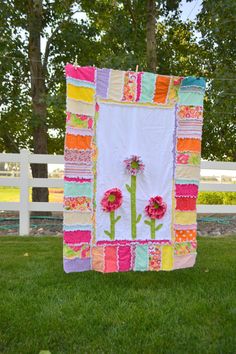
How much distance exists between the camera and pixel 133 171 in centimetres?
443

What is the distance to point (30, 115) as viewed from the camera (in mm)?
10359

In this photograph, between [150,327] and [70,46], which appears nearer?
[150,327]

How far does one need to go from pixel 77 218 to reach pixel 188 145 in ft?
4.78

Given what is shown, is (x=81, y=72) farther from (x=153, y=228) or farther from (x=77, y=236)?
(x=153, y=228)

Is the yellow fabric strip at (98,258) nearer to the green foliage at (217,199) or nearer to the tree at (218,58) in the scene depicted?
the tree at (218,58)

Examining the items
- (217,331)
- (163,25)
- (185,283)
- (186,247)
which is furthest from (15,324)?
(163,25)

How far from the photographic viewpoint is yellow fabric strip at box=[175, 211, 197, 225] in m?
4.66

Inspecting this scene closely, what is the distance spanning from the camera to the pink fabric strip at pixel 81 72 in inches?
169

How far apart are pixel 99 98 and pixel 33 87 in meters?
6.55

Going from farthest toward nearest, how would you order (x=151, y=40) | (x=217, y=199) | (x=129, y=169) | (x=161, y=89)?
(x=217, y=199), (x=151, y=40), (x=161, y=89), (x=129, y=169)

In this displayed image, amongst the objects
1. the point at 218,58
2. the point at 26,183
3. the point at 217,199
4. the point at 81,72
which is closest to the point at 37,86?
the point at 26,183

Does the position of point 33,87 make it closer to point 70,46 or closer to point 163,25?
point 70,46

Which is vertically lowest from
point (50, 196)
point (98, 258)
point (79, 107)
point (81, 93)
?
point (50, 196)

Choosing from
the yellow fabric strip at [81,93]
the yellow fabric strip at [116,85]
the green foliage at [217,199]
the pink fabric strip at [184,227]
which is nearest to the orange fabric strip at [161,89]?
the yellow fabric strip at [116,85]
